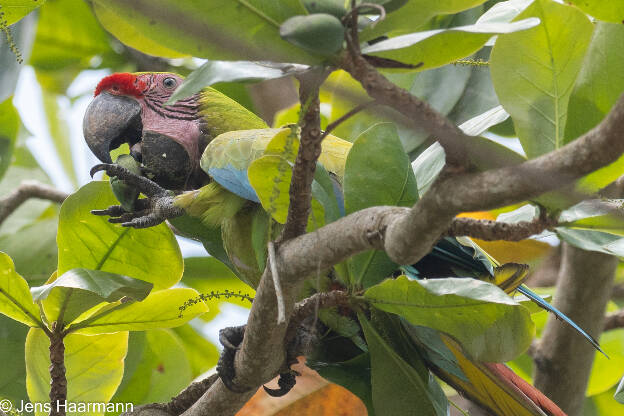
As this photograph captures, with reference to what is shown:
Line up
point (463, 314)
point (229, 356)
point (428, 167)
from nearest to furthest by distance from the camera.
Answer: point (463, 314) → point (428, 167) → point (229, 356)

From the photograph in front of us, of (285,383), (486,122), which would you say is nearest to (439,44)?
(486,122)

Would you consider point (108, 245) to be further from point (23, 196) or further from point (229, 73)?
point (23, 196)

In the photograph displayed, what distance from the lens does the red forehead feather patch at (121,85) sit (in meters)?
1.59

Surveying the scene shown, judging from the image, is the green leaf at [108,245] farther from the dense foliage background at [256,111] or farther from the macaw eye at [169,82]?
the macaw eye at [169,82]

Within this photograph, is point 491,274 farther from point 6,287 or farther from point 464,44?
point 6,287

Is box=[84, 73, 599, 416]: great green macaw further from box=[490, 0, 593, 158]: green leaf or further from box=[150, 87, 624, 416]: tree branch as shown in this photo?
box=[490, 0, 593, 158]: green leaf

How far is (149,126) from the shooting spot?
1552mm

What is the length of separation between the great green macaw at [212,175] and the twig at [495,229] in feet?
0.69

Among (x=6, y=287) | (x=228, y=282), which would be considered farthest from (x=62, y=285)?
(x=228, y=282)

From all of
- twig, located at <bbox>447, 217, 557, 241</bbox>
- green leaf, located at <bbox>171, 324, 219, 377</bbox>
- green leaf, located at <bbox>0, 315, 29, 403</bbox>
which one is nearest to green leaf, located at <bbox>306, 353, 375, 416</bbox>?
twig, located at <bbox>447, 217, 557, 241</bbox>

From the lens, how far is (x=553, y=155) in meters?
0.55

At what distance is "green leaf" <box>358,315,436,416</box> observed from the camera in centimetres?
97

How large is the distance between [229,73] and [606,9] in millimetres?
374

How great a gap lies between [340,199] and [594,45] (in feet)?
1.79
